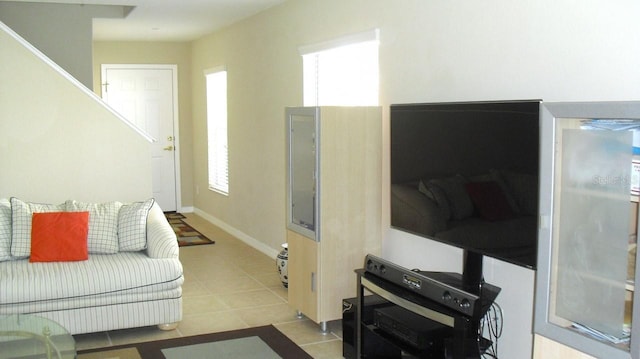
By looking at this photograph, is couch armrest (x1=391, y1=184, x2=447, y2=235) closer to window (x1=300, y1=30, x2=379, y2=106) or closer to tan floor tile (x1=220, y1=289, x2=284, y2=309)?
window (x1=300, y1=30, x2=379, y2=106)

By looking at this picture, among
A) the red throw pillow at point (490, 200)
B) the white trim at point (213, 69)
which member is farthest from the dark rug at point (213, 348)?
the white trim at point (213, 69)

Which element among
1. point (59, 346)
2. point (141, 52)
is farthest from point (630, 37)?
point (141, 52)

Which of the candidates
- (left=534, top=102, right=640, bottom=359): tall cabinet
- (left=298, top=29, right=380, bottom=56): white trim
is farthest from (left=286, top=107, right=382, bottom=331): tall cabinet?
(left=534, top=102, right=640, bottom=359): tall cabinet

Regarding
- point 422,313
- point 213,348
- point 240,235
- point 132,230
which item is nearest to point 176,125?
point 240,235

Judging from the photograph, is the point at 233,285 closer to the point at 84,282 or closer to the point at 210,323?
the point at 210,323

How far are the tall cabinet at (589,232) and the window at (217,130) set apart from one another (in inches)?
240

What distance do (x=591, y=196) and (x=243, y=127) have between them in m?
5.43

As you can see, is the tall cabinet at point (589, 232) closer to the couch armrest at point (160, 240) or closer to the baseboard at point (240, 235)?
the couch armrest at point (160, 240)

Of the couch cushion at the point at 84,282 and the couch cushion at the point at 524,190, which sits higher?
the couch cushion at the point at 524,190

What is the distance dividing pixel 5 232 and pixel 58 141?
115 cm

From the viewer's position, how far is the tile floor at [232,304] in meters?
4.28

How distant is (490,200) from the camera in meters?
2.95

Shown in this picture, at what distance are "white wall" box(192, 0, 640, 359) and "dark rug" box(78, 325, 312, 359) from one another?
0.92m

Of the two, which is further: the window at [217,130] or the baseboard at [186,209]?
the baseboard at [186,209]
